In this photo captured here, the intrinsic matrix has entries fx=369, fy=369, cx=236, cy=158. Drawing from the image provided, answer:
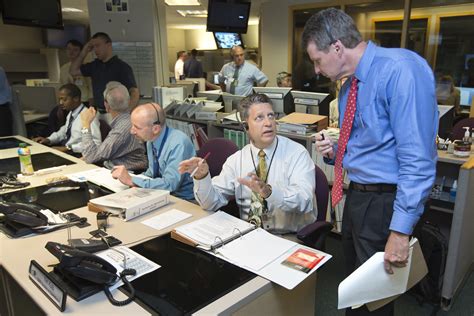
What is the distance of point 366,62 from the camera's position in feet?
4.12

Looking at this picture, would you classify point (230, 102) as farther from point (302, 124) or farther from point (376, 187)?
point (376, 187)

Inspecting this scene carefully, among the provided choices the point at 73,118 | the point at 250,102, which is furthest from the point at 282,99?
the point at 73,118

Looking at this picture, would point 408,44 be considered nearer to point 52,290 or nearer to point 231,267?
point 231,267

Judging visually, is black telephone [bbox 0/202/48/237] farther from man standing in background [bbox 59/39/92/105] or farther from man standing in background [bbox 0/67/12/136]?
man standing in background [bbox 59/39/92/105]

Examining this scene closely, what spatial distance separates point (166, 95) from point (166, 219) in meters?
2.67

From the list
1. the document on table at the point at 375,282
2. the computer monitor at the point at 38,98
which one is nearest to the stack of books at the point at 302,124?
the document on table at the point at 375,282

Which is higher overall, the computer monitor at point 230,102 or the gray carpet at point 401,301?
the computer monitor at point 230,102

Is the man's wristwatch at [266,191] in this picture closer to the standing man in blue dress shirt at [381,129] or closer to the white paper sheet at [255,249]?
the white paper sheet at [255,249]

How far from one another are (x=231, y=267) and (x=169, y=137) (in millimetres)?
1147

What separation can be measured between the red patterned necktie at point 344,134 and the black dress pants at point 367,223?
6 cm

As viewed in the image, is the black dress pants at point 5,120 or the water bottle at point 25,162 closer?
the water bottle at point 25,162

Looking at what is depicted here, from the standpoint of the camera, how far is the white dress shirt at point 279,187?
173cm

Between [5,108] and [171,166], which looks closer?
[171,166]

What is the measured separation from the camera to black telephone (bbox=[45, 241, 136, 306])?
3.75ft
